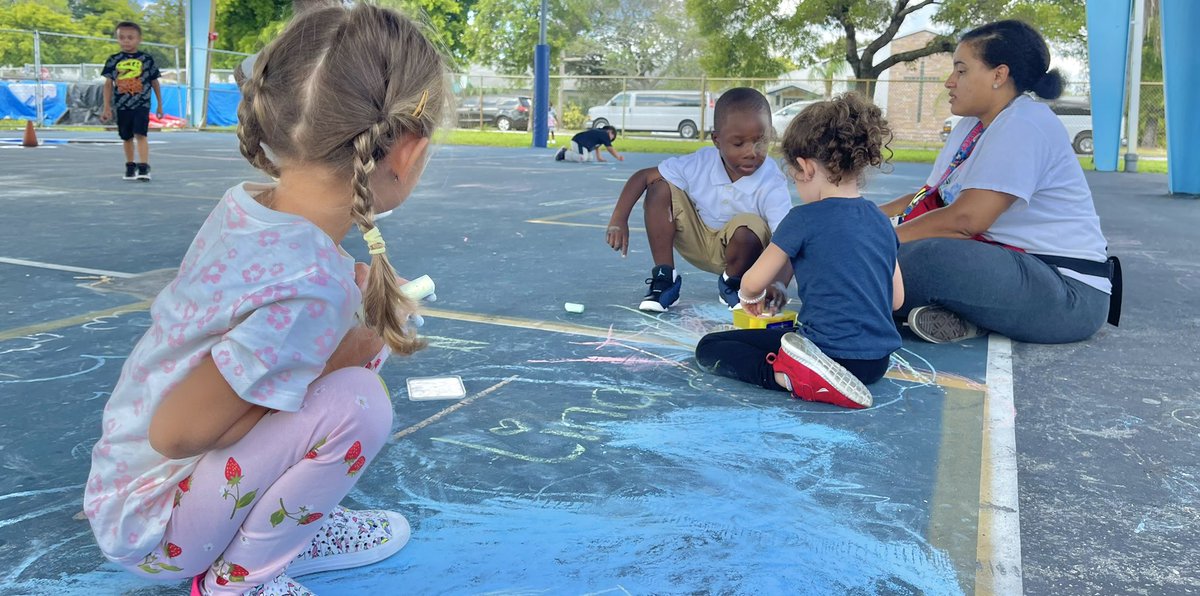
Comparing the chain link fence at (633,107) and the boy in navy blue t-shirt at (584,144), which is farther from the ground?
the chain link fence at (633,107)

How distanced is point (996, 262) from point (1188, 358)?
2.50 feet

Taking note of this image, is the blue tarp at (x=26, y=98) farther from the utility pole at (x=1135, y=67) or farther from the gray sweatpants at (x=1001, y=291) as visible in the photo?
the gray sweatpants at (x=1001, y=291)

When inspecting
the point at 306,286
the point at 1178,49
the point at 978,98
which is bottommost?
the point at 306,286

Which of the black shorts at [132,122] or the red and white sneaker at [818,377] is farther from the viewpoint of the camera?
the black shorts at [132,122]

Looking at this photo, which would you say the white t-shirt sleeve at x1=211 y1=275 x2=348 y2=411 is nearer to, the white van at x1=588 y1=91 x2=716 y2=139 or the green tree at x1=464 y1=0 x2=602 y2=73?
the white van at x1=588 y1=91 x2=716 y2=139

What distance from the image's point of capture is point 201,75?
24.7 meters

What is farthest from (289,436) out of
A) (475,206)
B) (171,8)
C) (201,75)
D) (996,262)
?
(171,8)

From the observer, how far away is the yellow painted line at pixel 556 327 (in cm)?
361

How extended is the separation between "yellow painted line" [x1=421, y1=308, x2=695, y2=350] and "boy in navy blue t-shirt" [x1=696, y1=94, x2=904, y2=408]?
568 millimetres

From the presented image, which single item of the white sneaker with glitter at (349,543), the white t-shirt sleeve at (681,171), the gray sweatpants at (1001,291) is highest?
the white t-shirt sleeve at (681,171)

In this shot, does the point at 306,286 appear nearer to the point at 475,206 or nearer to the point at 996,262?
the point at 996,262

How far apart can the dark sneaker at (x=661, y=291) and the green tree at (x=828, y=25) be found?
26706 millimetres

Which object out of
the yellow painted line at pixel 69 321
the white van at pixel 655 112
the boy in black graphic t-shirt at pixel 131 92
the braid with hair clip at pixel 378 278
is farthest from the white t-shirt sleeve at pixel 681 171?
the white van at pixel 655 112

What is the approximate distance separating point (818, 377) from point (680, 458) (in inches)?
24.9
